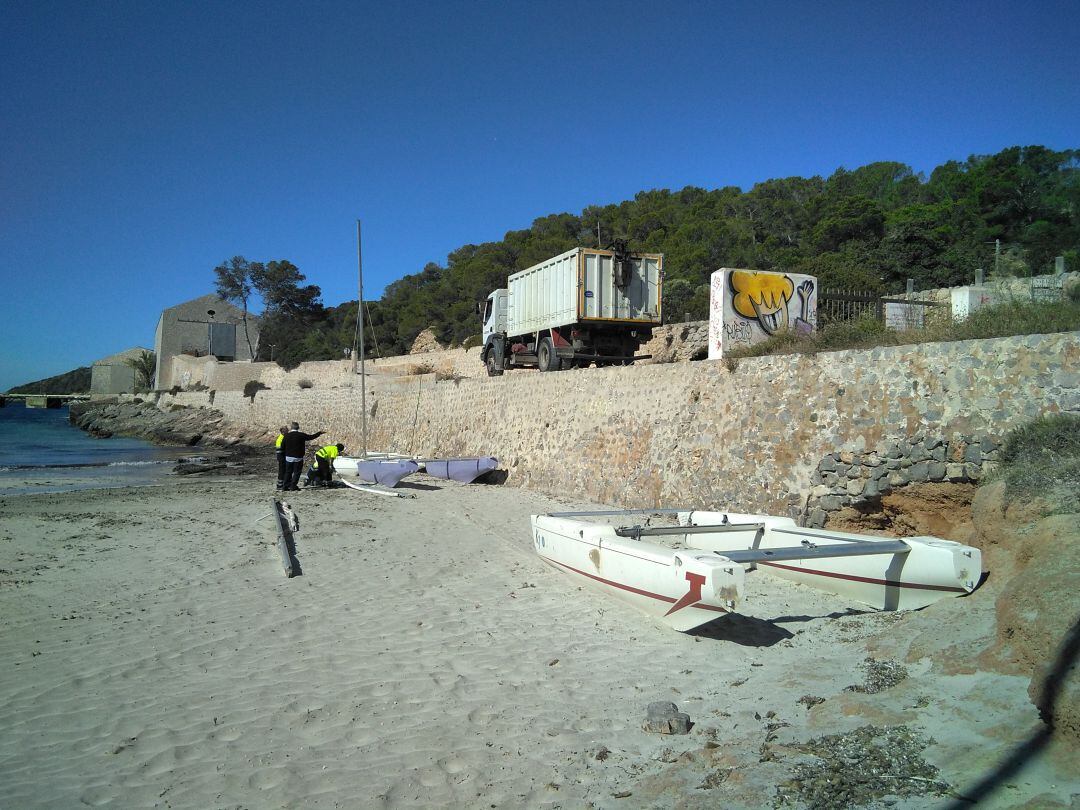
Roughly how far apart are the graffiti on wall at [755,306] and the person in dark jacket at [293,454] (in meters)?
9.36

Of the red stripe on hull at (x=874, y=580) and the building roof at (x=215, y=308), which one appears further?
the building roof at (x=215, y=308)

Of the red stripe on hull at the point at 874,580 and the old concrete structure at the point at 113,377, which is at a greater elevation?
the old concrete structure at the point at 113,377

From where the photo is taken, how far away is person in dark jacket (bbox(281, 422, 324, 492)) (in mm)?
15766

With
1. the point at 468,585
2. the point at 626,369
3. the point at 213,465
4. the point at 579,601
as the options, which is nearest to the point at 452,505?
the point at 626,369

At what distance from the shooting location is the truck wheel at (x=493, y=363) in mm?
20469

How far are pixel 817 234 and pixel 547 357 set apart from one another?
22729 mm

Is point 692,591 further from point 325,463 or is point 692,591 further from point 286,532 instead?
point 325,463

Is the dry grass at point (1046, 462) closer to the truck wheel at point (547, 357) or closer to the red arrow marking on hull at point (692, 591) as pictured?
the red arrow marking on hull at point (692, 591)

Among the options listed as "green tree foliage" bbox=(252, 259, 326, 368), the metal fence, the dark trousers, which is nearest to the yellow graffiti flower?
the metal fence

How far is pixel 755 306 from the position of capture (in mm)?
12422

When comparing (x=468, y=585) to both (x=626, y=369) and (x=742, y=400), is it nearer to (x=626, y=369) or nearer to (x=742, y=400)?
(x=742, y=400)

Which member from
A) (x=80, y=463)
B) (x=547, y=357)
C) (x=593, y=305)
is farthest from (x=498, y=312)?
(x=80, y=463)

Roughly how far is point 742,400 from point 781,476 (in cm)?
145

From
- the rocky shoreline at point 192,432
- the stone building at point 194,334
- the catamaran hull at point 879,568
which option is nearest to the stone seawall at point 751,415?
the catamaran hull at point 879,568
